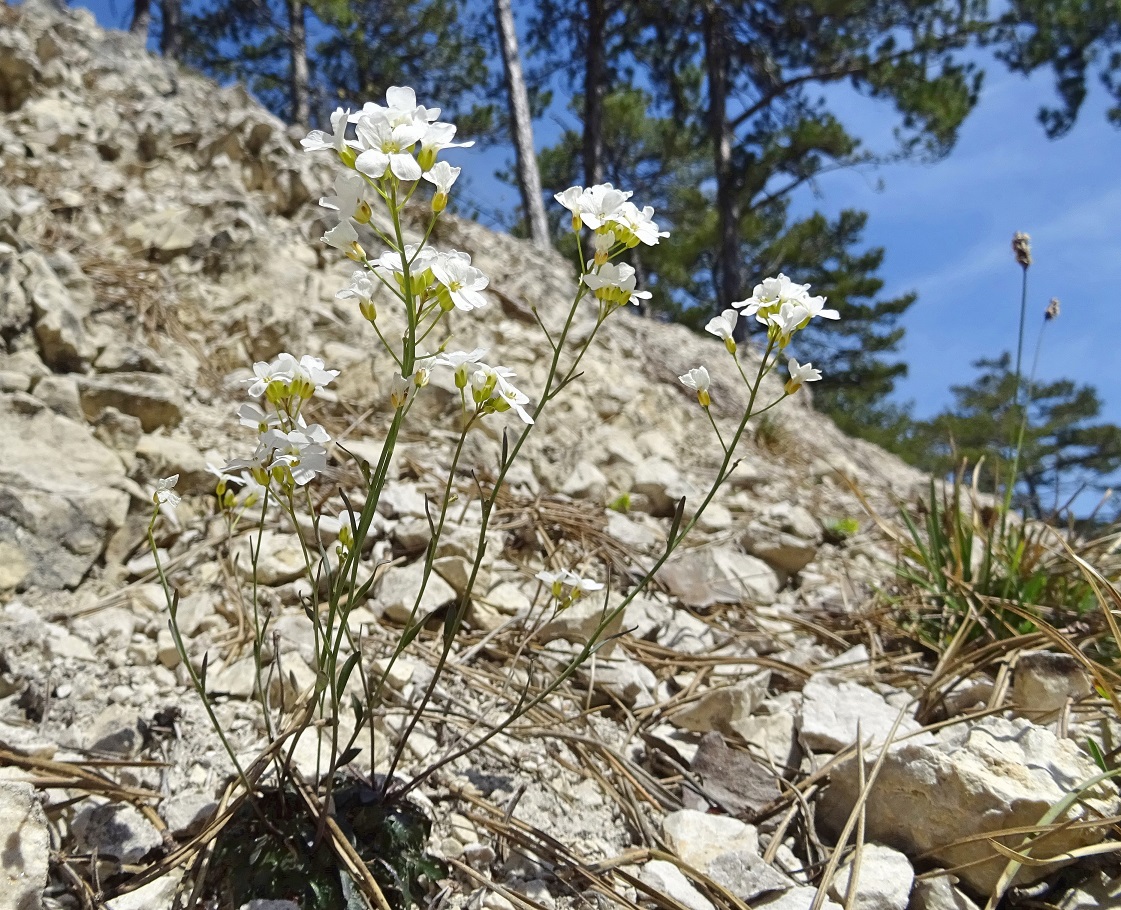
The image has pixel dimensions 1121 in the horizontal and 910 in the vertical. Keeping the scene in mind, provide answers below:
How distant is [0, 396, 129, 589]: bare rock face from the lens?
1.93 meters

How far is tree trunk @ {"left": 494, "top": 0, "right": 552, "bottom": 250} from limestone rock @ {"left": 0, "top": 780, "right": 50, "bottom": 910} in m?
A: 7.38

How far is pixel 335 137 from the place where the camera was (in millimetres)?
928

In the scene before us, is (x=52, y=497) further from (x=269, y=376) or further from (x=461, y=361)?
(x=461, y=361)

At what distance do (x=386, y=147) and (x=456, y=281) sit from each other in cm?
19

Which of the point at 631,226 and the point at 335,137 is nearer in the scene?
the point at 335,137

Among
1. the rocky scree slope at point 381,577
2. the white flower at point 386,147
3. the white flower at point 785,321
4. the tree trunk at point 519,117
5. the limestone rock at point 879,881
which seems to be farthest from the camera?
the tree trunk at point 519,117

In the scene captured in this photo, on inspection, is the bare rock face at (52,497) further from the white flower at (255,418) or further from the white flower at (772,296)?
the white flower at (772,296)

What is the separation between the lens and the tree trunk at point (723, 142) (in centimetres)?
A: 987

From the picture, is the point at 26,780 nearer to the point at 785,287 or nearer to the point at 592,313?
the point at 785,287

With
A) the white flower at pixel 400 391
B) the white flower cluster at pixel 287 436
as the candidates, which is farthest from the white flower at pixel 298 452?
the white flower at pixel 400 391

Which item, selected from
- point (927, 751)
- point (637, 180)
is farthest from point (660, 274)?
point (927, 751)

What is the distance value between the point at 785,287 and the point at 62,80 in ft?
17.0

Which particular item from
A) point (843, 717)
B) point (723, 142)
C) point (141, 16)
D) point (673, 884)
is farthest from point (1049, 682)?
point (141, 16)

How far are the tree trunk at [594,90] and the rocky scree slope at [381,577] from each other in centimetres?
478
